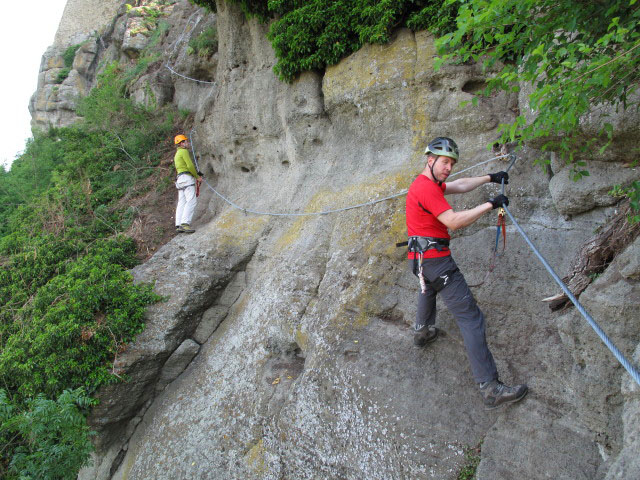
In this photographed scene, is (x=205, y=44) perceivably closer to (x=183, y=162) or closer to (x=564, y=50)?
(x=183, y=162)

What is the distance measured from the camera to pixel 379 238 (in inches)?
227

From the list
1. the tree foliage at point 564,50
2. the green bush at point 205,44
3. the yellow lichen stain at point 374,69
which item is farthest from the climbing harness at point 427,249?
the green bush at point 205,44

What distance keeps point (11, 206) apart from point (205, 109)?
803cm

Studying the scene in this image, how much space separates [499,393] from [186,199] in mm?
7369

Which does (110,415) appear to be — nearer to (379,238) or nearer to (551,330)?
(379,238)

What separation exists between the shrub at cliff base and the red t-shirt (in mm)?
4767

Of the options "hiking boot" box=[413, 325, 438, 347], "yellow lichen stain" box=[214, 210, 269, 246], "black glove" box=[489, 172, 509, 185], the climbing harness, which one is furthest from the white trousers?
"black glove" box=[489, 172, 509, 185]

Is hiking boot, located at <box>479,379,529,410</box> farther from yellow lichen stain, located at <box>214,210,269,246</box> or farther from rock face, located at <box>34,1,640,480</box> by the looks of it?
yellow lichen stain, located at <box>214,210,269,246</box>

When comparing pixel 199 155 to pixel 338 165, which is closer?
pixel 338 165

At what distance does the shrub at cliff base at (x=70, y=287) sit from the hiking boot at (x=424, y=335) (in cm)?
443

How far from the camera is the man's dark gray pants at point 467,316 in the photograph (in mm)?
3863

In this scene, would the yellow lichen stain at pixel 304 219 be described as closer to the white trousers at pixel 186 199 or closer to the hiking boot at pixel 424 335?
the white trousers at pixel 186 199

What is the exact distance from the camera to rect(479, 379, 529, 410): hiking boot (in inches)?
149

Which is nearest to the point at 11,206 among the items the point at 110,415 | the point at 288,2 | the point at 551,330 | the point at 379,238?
Answer: the point at 110,415
